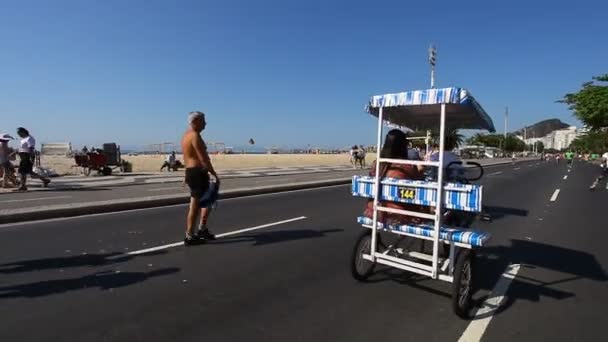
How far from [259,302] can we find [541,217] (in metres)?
8.83

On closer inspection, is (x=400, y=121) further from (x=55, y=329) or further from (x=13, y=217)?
(x=13, y=217)

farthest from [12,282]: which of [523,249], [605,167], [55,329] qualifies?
[605,167]

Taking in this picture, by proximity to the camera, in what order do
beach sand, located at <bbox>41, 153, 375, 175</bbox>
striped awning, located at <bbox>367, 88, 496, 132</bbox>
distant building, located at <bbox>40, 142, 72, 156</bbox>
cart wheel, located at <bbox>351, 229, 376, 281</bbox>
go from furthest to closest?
distant building, located at <bbox>40, 142, 72, 156</bbox> < beach sand, located at <bbox>41, 153, 375, 175</bbox> < cart wheel, located at <bbox>351, 229, 376, 281</bbox> < striped awning, located at <bbox>367, 88, 496, 132</bbox>

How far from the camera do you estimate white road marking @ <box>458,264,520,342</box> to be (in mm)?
3960

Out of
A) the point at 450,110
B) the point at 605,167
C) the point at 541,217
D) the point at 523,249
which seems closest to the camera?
the point at 450,110

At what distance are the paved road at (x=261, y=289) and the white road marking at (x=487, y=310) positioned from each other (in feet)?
0.11

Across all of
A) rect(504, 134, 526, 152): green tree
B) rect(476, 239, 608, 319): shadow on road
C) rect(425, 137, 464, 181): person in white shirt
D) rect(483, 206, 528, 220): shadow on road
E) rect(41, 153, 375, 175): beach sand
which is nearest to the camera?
rect(476, 239, 608, 319): shadow on road

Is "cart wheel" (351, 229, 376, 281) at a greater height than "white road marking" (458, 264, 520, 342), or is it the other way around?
"cart wheel" (351, 229, 376, 281)

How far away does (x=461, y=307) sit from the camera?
4383 mm

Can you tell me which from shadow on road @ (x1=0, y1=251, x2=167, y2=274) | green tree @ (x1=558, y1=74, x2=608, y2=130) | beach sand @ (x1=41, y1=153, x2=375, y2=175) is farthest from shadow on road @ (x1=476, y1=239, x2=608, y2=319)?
green tree @ (x1=558, y1=74, x2=608, y2=130)

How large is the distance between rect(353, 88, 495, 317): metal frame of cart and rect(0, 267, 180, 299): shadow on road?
2.56 meters

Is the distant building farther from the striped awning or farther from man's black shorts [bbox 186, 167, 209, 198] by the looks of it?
the striped awning

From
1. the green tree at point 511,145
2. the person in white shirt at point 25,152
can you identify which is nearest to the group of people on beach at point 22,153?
the person in white shirt at point 25,152

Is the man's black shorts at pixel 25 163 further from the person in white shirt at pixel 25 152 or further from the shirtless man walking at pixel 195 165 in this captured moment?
the shirtless man walking at pixel 195 165
